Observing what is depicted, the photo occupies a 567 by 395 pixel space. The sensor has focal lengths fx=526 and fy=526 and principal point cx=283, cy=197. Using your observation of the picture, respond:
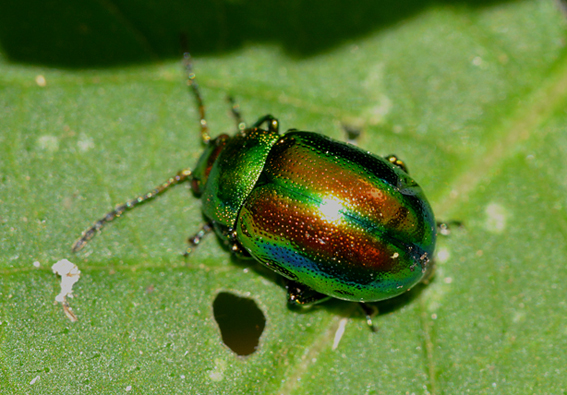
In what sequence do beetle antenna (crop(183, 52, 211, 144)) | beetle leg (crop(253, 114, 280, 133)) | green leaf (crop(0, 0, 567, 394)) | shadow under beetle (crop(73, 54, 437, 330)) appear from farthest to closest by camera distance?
1. beetle antenna (crop(183, 52, 211, 144))
2. beetle leg (crop(253, 114, 280, 133))
3. green leaf (crop(0, 0, 567, 394))
4. shadow under beetle (crop(73, 54, 437, 330))

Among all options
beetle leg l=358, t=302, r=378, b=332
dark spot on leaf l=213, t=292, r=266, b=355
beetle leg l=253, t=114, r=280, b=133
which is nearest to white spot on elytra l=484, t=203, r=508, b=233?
beetle leg l=358, t=302, r=378, b=332

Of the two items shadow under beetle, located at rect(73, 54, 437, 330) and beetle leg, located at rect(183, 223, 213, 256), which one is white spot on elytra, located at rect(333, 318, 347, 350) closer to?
shadow under beetle, located at rect(73, 54, 437, 330)

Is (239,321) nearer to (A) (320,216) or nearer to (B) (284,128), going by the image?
(A) (320,216)

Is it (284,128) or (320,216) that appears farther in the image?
(284,128)

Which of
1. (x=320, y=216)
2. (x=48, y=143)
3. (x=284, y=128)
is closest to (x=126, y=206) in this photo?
(x=48, y=143)

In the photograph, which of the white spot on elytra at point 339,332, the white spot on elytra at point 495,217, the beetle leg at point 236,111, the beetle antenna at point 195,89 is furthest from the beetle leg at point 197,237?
the white spot on elytra at point 495,217

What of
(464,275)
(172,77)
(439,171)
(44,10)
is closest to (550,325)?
(464,275)
